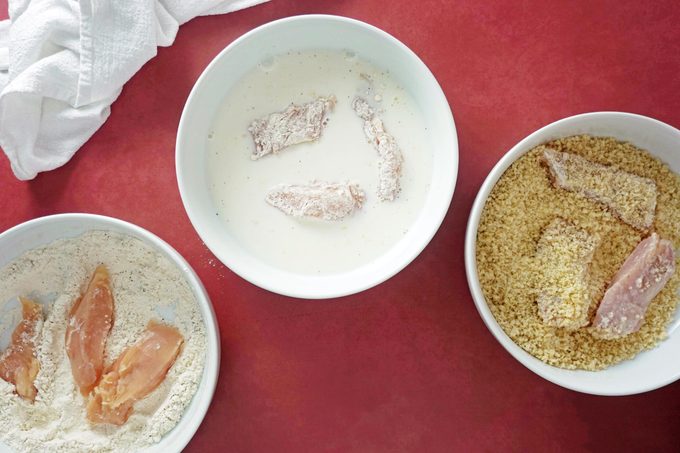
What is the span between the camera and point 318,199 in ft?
3.02

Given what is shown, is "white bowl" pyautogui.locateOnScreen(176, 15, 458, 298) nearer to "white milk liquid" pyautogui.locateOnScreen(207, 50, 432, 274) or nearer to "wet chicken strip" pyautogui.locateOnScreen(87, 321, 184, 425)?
"white milk liquid" pyautogui.locateOnScreen(207, 50, 432, 274)

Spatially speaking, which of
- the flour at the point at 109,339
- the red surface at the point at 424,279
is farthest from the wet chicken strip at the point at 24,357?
the red surface at the point at 424,279

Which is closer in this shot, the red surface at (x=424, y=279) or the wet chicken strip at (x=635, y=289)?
the wet chicken strip at (x=635, y=289)

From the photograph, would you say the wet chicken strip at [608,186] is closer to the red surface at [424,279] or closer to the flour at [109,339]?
the red surface at [424,279]

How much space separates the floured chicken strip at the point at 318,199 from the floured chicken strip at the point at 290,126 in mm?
64

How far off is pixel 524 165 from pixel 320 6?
434mm

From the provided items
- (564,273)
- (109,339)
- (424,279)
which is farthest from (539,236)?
(109,339)

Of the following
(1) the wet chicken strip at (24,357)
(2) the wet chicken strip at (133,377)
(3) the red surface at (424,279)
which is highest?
(3) the red surface at (424,279)

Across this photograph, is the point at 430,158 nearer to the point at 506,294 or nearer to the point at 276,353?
the point at 506,294

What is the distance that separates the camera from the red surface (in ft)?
3.40

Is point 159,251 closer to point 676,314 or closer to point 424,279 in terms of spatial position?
point 424,279

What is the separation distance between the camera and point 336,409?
1040mm

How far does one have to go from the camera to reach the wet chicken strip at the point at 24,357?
0.98m

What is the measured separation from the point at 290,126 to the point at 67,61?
1.31 feet
